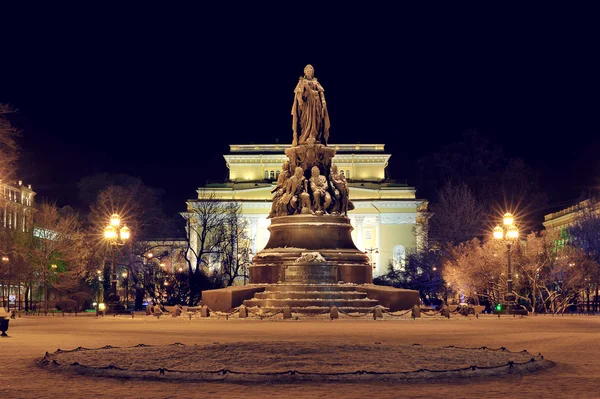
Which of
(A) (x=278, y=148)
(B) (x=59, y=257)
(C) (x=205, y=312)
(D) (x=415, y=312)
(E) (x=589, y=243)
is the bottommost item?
(D) (x=415, y=312)

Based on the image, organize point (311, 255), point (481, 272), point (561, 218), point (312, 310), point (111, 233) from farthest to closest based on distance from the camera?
1. point (561, 218)
2. point (481, 272)
3. point (111, 233)
4. point (311, 255)
5. point (312, 310)

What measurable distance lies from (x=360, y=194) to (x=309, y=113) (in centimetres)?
6823

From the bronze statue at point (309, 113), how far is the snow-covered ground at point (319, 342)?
542 inches

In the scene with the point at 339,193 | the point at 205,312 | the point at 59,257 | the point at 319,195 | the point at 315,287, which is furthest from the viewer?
the point at 59,257

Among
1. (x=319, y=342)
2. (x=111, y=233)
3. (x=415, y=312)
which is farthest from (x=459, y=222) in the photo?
(x=319, y=342)

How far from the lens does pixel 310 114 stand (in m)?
42.9

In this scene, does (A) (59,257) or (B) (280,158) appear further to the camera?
(B) (280,158)

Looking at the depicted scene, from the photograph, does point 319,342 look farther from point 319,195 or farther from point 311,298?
point 319,195

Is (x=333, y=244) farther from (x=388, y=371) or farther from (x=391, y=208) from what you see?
(x=391, y=208)

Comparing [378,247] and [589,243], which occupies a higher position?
[378,247]

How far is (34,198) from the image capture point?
11162 centimetres

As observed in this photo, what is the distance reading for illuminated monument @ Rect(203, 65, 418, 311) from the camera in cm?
3678

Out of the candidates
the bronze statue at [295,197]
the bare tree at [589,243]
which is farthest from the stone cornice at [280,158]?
the bronze statue at [295,197]

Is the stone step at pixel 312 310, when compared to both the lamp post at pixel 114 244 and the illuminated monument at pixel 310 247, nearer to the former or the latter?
the illuminated monument at pixel 310 247
